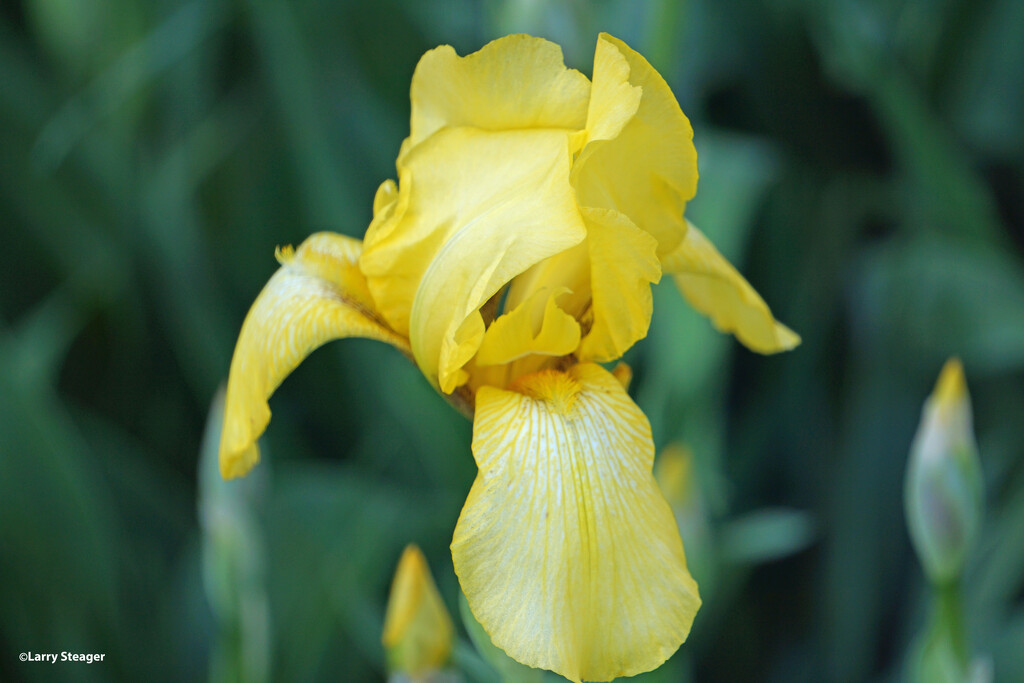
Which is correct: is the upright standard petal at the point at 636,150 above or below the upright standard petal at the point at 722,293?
above

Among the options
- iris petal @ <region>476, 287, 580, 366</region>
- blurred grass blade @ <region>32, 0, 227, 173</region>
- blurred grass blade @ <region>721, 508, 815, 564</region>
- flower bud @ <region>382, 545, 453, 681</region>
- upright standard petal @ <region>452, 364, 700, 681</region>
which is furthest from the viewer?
blurred grass blade @ <region>32, 0, 227, 173</region>

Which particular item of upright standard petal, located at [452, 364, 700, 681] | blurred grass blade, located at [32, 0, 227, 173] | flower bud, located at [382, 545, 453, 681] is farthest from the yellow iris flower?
blurred grass blade, located at [32, 0, 227, 173]

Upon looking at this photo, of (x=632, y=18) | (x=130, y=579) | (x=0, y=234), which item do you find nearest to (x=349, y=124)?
(x=632, y=18)

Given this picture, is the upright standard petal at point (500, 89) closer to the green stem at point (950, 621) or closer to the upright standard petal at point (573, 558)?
the upright standard petal at point (573, 558)

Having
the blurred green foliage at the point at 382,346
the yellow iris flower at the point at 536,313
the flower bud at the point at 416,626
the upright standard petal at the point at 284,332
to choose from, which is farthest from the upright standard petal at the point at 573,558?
the blurred green foliage at the point at 382,346

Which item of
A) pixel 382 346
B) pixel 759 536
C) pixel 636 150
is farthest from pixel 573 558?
pixel 382 346

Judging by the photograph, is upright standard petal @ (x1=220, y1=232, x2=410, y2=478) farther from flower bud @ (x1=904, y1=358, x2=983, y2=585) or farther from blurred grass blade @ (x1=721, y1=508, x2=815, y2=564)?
blurred grass blade @ (x1=721, y1=508, x2=815, y2=564)

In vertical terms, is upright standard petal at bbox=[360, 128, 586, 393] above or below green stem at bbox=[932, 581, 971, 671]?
above
